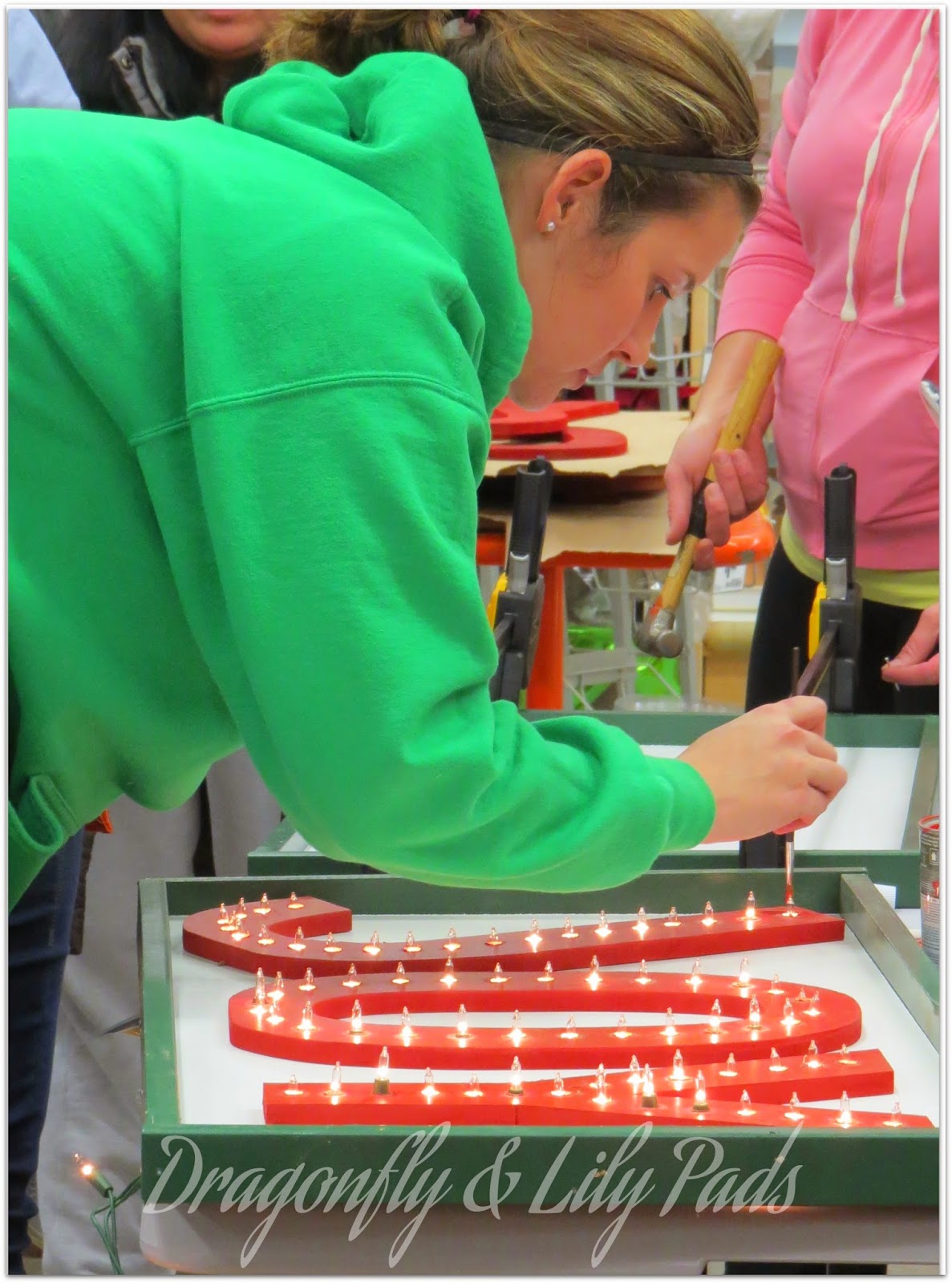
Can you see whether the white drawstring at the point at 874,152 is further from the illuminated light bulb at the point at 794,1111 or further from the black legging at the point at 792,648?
the illuminated light bulb at the point at 794,1111

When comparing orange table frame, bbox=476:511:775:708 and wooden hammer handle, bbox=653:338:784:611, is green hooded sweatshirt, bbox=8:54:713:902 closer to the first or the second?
wooden hammer handle, bbox=653:338:784:611

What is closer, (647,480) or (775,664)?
(775,664)

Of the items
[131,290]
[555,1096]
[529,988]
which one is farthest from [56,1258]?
[131,290]

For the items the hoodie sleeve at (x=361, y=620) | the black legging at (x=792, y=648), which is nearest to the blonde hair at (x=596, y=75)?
the hoodie sleeve at (x=361, y=620)

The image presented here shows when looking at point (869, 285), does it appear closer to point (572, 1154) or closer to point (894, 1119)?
point (894, 1119)

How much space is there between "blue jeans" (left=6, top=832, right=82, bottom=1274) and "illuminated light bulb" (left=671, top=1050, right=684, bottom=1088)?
0.57 metres

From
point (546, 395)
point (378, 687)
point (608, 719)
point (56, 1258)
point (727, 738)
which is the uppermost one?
point (546, 395)

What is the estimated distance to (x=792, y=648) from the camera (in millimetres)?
1897

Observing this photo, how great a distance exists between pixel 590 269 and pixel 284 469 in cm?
31

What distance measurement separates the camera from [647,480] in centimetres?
264

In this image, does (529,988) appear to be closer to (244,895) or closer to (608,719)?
(244,895)

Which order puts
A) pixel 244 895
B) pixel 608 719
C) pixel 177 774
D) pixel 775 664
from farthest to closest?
1. pixel 775 664
2. pixel 608 719
3. pixel 244 895
4. pixel 177 774

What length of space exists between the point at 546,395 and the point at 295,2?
1.67 ft

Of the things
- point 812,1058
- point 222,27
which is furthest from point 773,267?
point 812,1058
